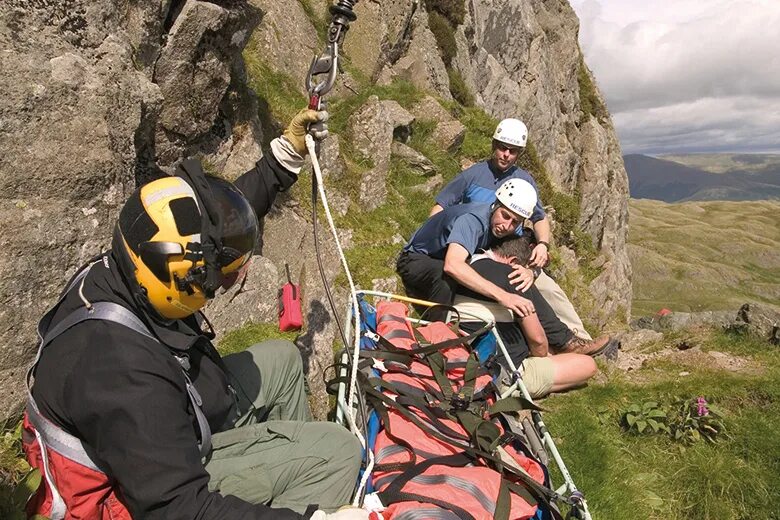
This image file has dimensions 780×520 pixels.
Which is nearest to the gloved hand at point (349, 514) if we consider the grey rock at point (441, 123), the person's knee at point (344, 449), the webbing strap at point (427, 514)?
the webbing strap at point (427, 514)

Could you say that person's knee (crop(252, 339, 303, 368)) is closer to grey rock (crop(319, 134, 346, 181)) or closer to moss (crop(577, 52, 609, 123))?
grey rock (crop(319, 134, 346, 181))

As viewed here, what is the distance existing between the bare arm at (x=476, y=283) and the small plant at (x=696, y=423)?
9.42ft

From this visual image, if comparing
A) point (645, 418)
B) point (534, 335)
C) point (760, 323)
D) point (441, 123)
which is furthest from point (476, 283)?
point (441, 123)

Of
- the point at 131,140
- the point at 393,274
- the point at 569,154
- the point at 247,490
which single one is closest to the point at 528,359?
the point at 393,274

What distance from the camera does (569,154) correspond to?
2750 cm

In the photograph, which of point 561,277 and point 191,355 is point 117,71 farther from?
point 561,277

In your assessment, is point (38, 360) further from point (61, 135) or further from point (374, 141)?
point (374, 141)

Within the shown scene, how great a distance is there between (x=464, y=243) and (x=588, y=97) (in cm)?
3004

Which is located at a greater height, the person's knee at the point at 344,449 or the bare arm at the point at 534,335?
the person's knee at the point at 344,449

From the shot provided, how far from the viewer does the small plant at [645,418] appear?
7.59m

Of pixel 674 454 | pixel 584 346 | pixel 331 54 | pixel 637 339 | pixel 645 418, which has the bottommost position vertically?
pixel 637 339

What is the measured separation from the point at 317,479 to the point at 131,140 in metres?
4.16

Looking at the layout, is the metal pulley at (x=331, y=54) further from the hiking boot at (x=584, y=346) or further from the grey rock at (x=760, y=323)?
the grey rock at (x=760, y=323)

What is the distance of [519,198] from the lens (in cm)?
787
